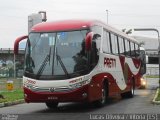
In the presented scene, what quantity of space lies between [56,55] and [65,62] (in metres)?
0.47

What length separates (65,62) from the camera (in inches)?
716

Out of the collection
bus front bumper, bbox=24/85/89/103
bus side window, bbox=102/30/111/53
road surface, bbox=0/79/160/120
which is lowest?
road surface, bbox=0/79/160/120

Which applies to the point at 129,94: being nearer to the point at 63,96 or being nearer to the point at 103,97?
the point at 103,97

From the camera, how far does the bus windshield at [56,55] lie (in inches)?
712

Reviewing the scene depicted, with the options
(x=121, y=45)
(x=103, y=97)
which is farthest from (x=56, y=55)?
(x=121, y=45)

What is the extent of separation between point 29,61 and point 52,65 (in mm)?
1053

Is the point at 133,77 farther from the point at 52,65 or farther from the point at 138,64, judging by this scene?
the point at 52,65

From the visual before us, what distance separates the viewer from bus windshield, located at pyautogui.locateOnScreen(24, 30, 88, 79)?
59.4 ft

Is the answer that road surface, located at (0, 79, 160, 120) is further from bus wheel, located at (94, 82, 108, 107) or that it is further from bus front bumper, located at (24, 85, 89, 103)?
bus front bumper, located at (24, 85, 89, 103)

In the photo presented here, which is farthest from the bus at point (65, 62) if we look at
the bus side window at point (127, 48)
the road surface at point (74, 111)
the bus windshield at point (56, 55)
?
the bus side window at point (127, 48)

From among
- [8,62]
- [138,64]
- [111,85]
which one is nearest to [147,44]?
[8,62]

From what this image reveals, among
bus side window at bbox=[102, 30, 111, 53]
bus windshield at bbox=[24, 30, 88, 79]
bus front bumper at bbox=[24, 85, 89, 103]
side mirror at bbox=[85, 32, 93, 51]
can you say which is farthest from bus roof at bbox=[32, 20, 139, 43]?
bus front bumper at bbox=[24, 85, 89, 103]

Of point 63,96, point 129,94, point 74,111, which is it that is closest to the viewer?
point 63,96

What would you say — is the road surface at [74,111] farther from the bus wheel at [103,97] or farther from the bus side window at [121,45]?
the bus side window at [121,45]
